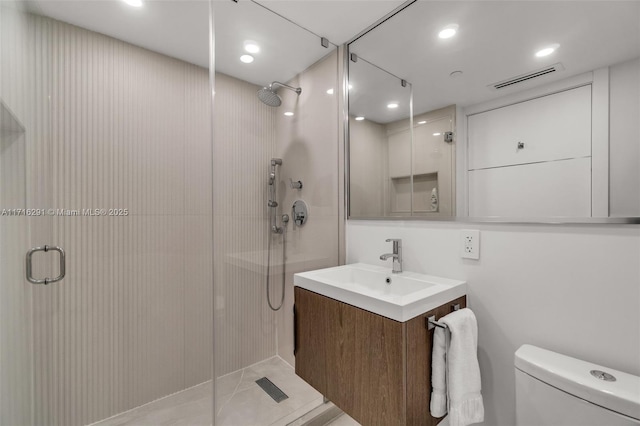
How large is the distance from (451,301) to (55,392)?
1.91 metres

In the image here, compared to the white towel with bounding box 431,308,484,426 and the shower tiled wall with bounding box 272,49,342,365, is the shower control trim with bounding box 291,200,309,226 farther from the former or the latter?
the white towel with bounding box 431,308,484,426

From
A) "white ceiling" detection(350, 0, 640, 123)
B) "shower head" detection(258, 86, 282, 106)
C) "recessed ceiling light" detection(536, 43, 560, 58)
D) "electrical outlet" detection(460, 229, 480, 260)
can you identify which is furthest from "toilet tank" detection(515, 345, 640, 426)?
"shower head" detection(258, 86, 282, 106)

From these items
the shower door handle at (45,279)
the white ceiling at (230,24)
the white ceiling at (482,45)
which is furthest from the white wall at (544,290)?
the shower door handle at (45,279)

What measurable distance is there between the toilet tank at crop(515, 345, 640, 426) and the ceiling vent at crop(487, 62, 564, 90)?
1.05 meters

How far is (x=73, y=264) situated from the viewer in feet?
4.30

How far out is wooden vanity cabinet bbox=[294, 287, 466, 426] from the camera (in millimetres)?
939

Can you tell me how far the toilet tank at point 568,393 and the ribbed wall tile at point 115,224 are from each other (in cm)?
138

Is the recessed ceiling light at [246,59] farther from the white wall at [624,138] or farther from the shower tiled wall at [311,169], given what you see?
the white wall at [624,138]

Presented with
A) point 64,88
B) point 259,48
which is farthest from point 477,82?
point 64,88

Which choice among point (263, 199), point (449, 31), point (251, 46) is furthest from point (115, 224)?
point (449, 31)

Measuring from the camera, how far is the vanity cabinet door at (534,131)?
0.95 meters

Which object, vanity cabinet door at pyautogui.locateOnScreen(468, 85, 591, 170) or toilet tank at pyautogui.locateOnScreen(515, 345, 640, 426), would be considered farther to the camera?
vanity cabinet door at pyautogui.locateOnScreen(468, 85, 591, 170)

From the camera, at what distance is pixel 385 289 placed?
1403mm

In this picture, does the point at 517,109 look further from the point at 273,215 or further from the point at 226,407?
the point at 226,407
